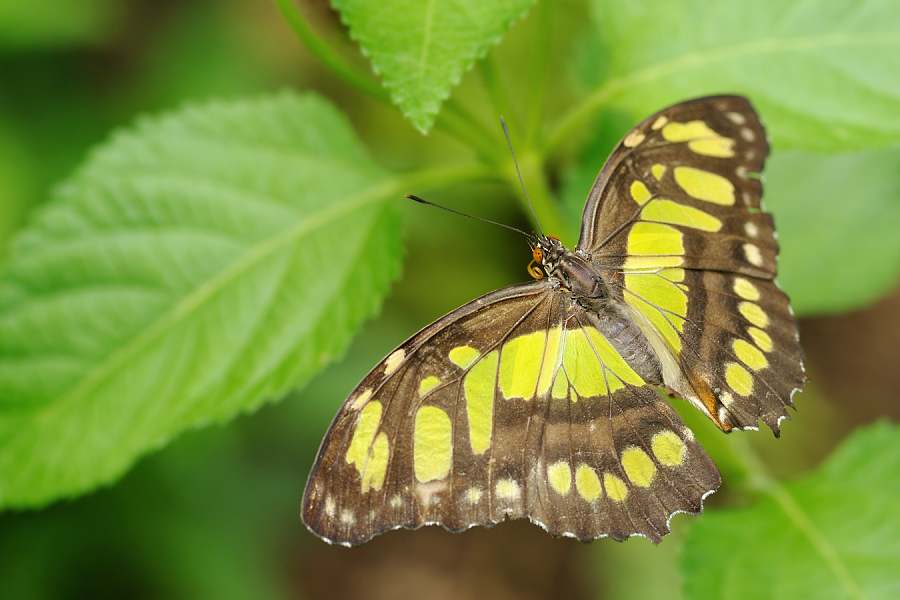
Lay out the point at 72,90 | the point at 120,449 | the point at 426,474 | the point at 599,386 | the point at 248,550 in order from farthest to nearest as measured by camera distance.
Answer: the point at 72,90 → the point at 248,550 → the point at 120,449 → the point at 599,386 → the point at 426,474

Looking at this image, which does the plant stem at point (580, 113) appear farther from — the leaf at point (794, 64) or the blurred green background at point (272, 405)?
the blurred green background at point (272, 405)

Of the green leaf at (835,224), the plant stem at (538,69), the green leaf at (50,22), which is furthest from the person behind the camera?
the green leaf at (50,22)

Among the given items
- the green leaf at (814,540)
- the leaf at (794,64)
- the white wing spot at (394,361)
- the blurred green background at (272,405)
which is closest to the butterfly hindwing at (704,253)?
the leaf at (794,64)

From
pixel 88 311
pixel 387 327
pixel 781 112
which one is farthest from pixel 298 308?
pixel 387 327

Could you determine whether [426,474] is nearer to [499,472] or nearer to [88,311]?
[499,472]

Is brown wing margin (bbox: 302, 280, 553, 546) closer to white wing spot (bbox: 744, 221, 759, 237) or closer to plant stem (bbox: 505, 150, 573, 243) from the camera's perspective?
plant stem (bbox: 505, 150, 573, 243)
